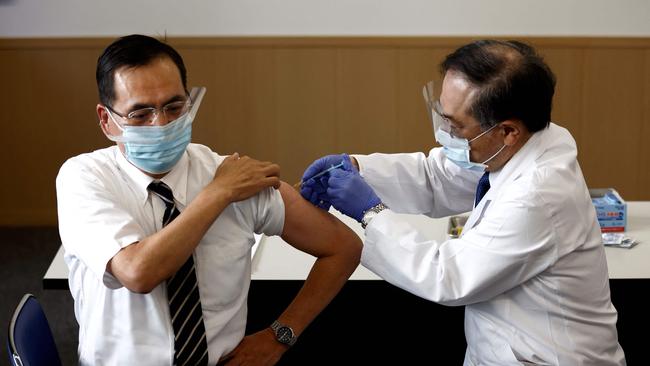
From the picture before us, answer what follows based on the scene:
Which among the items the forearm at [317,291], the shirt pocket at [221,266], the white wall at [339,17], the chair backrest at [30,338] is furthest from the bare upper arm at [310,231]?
the white wall at [339,17]

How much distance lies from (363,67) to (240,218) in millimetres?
2608

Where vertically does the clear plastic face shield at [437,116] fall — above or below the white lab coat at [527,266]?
above

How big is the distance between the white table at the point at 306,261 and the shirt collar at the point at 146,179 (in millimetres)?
557

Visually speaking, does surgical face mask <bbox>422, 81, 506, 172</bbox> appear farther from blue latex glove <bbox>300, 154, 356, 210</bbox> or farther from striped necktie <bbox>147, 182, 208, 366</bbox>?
striped necktie <bbox>147, 182, 208, 366</bbox>

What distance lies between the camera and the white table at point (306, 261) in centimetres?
219

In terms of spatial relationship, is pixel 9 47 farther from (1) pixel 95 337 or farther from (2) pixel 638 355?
(2) pixel 638 355

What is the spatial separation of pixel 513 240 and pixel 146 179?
76cm

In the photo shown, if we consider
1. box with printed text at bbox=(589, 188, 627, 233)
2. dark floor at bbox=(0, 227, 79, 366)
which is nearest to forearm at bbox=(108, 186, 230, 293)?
box with printed text at bbox=(589, 188, 627, 233)

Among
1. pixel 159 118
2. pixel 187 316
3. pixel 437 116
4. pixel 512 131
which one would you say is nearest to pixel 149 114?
pixel 159 118

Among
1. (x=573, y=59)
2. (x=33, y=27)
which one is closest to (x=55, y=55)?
(x=33, y=27)

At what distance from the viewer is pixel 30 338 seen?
170cm

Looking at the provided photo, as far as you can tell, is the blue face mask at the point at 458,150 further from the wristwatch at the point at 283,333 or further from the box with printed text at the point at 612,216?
the box with printed text at the point at 612,216

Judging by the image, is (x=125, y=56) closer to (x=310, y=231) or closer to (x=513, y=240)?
(x=310, y=231)

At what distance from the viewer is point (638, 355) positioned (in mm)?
2361
